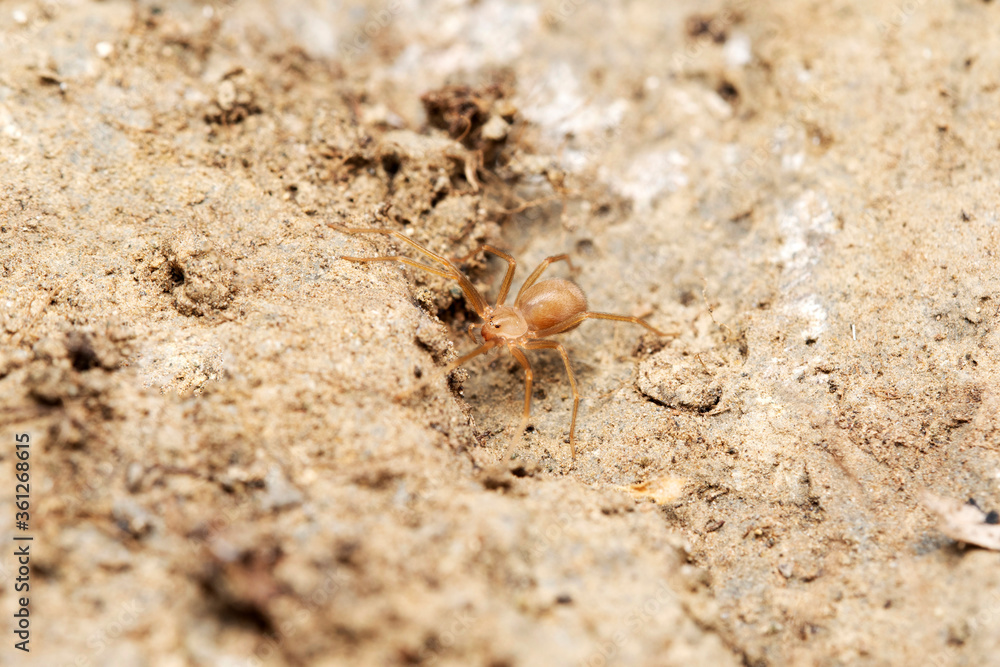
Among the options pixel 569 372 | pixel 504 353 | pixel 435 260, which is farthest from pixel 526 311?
pixel 435 260

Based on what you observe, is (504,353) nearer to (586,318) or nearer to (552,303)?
(552,303)

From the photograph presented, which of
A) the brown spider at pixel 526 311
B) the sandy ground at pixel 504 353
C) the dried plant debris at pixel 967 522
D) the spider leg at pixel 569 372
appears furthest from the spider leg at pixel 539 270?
the dried plant debris at pixel 967 522

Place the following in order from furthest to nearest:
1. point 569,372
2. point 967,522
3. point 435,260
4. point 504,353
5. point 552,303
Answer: point 504,353
point 552,303
point 435,260
point 569,372
point 967,522

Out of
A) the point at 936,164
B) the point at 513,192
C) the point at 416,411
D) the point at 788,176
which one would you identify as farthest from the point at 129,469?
the point at 936,164

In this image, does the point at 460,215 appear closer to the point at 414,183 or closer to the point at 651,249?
the point at 414,183

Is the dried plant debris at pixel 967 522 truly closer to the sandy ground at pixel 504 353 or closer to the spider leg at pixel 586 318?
the sandy ground at pixel 504 353
